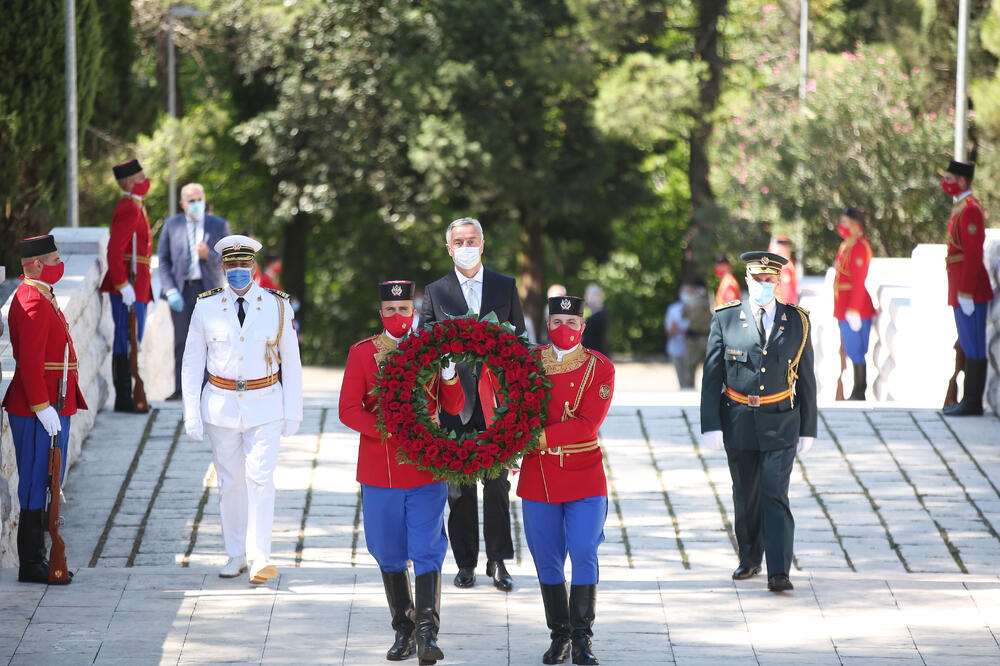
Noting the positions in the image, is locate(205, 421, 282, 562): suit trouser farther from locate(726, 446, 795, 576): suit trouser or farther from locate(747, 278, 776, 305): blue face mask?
locate(747, 278, 776, 305): blue face mask

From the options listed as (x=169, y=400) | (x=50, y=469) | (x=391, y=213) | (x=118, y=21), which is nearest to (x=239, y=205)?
(x=391, y=213)

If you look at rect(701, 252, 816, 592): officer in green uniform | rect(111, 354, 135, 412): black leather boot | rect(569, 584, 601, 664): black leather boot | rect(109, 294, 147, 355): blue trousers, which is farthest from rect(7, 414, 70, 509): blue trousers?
rect(701, 252, 816, 592): officer in green uniform

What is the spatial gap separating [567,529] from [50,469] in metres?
3.17

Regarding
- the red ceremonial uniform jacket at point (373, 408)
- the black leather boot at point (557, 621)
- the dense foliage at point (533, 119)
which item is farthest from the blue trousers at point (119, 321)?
the dense foliage at point (533, 119)

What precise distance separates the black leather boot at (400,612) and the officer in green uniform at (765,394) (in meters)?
2.18

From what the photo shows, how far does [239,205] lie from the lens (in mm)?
36969

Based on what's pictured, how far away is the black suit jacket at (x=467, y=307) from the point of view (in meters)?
8.94

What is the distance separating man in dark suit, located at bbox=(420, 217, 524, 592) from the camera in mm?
8922

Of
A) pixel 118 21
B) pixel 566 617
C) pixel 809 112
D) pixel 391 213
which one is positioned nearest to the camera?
pixel 566 617

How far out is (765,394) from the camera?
898 centimetres

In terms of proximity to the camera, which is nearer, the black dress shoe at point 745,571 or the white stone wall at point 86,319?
the black dress shoe at point 745,571

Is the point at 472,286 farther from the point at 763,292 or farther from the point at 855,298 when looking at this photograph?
the point at 855,298

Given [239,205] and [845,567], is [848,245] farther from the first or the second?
[239,205]

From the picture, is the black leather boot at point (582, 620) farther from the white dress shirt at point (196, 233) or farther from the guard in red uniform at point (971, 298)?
the white dress shirt at point (196, 233)
